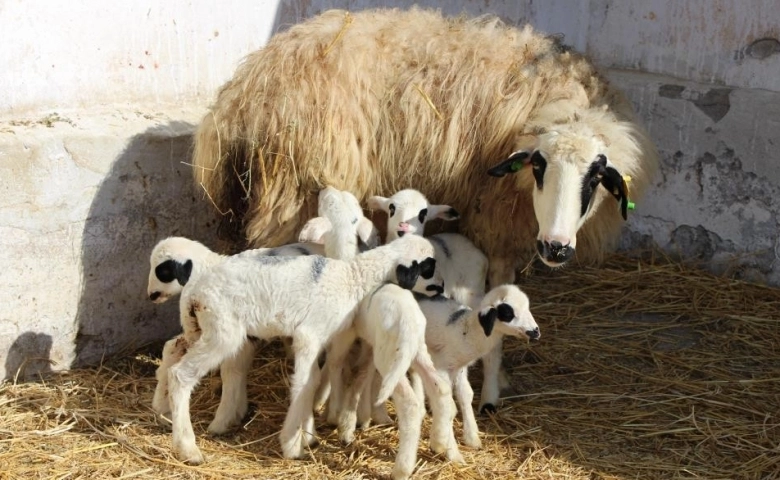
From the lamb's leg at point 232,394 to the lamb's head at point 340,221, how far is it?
55 cm

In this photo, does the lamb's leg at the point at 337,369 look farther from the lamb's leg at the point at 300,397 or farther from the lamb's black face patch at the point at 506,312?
the lamb's black face patch at the point at 506,312

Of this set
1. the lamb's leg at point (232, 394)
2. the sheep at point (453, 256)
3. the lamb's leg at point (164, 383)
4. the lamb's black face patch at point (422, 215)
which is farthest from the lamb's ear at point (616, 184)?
the lamb's leg at point (164, 383)

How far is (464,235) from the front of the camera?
471 cm

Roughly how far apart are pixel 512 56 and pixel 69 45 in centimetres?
210

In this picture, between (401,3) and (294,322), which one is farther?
(401,3)

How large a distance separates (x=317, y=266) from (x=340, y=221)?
393 millimetres

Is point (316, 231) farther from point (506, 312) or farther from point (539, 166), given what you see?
point (539, 166)

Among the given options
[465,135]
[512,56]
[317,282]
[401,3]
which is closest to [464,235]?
[465,135]

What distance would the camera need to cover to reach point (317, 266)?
380cm

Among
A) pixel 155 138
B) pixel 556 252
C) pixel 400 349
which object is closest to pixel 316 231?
pixel 400 349

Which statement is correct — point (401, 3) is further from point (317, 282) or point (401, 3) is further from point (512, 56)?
point (317, 282)

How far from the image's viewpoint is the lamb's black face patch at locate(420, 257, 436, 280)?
12.6 ft

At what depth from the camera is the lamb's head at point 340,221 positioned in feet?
13.5

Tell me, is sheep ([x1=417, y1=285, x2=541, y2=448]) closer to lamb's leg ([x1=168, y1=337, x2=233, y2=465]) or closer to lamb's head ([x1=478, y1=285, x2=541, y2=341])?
lamb's head ([x1=478, y1=285, x2=541, y2=341])
